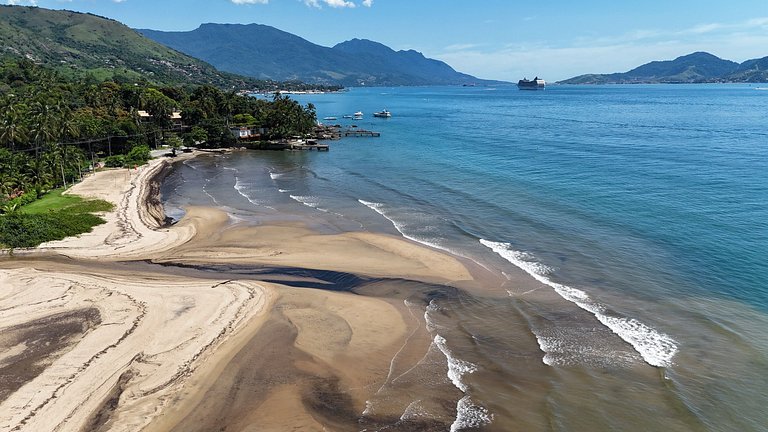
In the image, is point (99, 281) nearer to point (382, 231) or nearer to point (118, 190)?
point (382, 231)

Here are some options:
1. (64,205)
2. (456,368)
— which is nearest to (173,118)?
(64,205)

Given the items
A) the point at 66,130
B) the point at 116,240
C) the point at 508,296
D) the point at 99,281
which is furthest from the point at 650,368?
the point at 66,130

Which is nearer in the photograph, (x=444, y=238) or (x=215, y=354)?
(x=215, y=354)

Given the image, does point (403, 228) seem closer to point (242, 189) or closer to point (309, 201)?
point (309, 201)

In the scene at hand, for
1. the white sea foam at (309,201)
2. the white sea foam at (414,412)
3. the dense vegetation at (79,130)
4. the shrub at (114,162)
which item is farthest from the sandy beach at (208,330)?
Answer: the shrub at (114,162)

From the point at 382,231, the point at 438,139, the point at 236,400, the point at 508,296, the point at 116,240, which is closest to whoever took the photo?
the point at 236,400

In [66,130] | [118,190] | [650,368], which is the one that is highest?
[66,130]

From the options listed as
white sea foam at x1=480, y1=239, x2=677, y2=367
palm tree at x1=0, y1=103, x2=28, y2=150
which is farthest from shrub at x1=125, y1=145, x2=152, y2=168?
white sea foam at x1=480, y1=239, x2=677, y2=367
